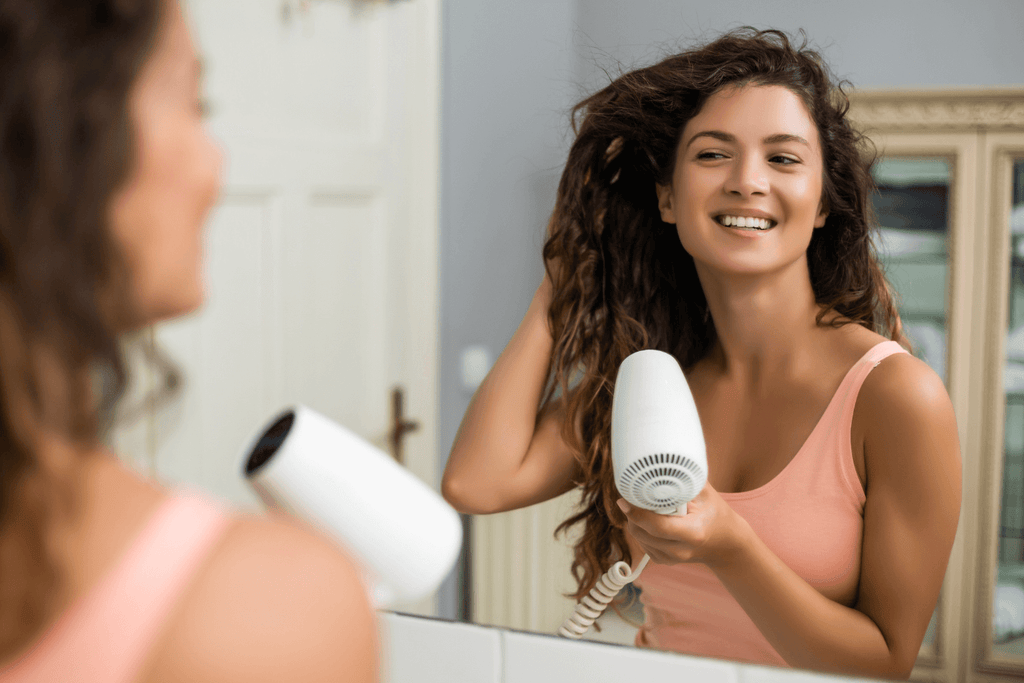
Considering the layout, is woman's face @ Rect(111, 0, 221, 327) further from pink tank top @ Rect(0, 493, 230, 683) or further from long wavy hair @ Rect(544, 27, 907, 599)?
long wavy hair @ Rect(544, 27, 907, 599)

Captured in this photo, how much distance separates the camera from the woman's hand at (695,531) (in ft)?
1.94

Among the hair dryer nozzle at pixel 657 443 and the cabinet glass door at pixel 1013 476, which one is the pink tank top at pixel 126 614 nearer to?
the hair dryer nozzle at pixel 657 443

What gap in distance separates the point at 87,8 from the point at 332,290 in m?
0.48

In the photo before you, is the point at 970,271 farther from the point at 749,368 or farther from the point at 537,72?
the point at 537,72

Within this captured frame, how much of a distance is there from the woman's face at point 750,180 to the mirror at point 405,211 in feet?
0.26

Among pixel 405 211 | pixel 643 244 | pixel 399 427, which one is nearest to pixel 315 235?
pixel 405 211

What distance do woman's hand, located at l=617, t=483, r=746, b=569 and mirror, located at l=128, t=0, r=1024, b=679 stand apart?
75mm

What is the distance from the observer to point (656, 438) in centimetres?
52

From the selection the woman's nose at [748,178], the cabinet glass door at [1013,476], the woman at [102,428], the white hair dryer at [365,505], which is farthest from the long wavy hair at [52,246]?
the cabinet glass door at [1013,476]

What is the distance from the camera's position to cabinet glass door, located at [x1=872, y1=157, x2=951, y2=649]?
23.0 inches

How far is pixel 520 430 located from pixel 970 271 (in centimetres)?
36

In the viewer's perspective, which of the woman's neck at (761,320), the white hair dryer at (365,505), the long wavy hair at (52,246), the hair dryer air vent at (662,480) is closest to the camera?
the long wavy hair at (52,246)

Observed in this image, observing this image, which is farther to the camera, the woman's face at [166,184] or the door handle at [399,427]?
the door handle at [399,427]

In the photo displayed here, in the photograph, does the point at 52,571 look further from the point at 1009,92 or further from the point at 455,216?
the point at 1009,92
